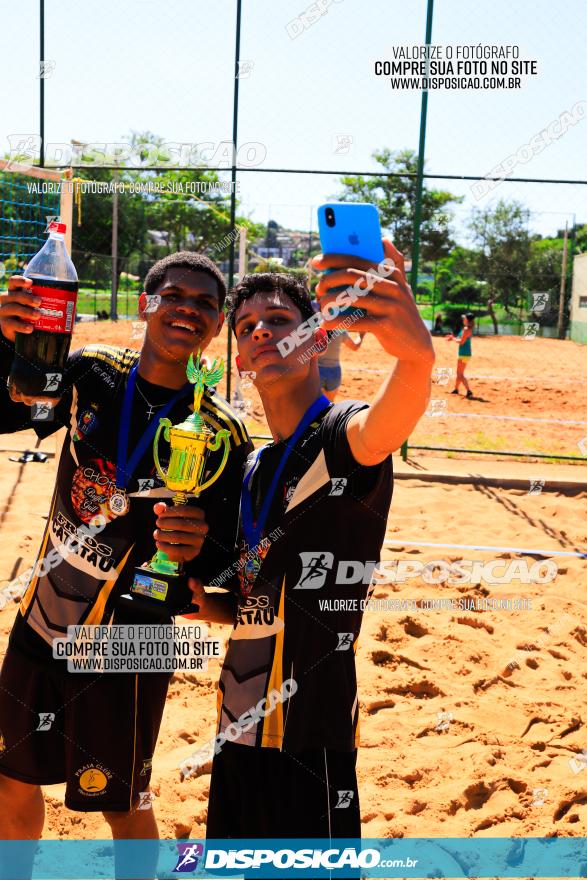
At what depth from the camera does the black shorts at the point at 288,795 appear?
1.87 meters

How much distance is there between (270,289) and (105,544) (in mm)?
919

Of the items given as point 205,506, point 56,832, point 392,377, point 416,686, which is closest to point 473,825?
point 416,686

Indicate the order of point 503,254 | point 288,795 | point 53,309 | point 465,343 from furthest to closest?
point 503,254 < point 465,343 < point 53,309 < point 288,795

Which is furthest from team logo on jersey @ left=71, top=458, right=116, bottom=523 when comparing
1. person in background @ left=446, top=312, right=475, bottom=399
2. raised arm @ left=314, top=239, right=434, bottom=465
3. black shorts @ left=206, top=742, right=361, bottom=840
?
person in background @ left=446, top=312, right=475, bottom=399

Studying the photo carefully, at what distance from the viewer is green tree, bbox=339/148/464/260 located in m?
18.1

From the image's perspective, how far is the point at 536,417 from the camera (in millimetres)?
12742

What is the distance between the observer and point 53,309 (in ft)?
7.32

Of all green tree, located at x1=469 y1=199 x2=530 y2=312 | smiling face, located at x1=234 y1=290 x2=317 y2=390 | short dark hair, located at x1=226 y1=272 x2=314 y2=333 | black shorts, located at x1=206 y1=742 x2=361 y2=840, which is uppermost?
green tree, located at x1=469 y1=199 x2=530 y2=312

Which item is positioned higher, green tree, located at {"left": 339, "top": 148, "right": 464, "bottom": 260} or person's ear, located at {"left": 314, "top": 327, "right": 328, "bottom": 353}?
green tree, located at {"left": 339, "top": 148, "right": 464, "bottom": 260}

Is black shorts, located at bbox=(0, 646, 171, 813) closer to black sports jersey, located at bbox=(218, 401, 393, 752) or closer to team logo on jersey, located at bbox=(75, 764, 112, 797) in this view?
team logo on jersey, located at bbox=(75, 764, 112, 797)

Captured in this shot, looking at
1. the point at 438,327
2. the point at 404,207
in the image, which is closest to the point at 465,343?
the point at 404,207

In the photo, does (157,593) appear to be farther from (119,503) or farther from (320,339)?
(320,339)

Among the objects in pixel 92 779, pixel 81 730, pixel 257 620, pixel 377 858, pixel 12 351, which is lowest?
pixel 377 858

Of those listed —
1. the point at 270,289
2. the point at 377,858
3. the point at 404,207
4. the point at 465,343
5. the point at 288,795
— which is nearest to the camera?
the point at 288,795
